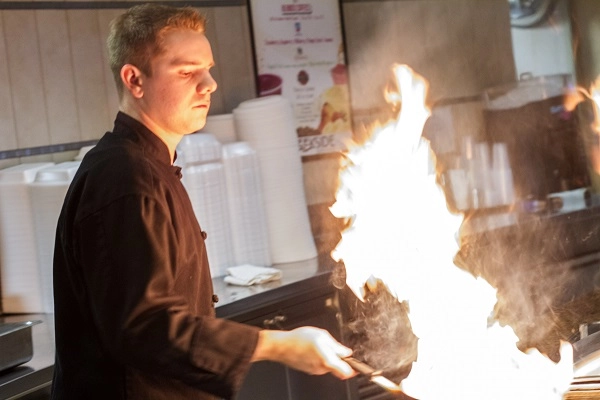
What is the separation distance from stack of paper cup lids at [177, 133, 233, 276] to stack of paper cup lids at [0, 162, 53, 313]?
2.11 ft

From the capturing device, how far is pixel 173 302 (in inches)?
72.7

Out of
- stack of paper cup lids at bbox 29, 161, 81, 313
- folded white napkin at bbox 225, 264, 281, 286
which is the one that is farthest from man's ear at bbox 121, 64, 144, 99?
folded white napkin at bbox 225, 264, 281, 286

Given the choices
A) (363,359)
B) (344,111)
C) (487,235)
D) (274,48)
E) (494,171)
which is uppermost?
(274,48)

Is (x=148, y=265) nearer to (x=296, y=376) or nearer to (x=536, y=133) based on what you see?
(x=296, y=376)

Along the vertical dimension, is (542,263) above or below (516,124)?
below

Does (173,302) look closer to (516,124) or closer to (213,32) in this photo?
(213,32)

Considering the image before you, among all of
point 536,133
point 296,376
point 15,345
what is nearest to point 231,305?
point 296,376

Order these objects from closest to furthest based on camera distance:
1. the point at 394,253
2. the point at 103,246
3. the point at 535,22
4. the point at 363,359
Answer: the point at 103,246
the point at 394,253
the point at 363,359
the point at 535,22

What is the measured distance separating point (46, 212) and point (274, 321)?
966 millimetres

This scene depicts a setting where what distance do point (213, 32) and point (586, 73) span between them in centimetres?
270

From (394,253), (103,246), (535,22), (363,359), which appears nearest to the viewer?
(103,246)

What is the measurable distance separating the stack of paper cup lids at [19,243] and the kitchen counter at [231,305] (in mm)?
80

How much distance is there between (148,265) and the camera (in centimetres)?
182

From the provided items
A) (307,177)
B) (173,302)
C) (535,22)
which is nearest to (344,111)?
(307,177)
